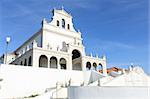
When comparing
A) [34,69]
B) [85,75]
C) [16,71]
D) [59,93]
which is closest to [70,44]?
[85,75]

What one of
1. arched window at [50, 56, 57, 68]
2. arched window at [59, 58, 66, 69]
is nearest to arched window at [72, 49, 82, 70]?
arched window at [59, 58, 66, 69]

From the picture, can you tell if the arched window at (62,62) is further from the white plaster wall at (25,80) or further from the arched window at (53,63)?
the white plaster wall at (25,80)

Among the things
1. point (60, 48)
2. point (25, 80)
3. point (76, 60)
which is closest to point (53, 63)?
point (60, 48)

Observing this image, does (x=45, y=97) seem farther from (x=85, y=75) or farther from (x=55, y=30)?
(x=55, y=30)

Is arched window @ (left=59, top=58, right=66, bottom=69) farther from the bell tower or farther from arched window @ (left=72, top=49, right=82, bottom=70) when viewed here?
the bell tower

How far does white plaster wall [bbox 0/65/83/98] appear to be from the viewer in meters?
19.6

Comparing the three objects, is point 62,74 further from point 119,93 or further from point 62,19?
point 119,93

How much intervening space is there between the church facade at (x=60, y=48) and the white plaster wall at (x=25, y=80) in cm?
456

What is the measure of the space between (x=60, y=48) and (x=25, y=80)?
11813 millimetres

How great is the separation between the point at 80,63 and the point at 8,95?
46.2 feet

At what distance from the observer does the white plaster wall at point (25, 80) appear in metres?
19.6

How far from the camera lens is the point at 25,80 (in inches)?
828

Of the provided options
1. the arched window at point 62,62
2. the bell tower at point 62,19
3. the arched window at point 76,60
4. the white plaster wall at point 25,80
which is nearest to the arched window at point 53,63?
the arched window at point 62,62

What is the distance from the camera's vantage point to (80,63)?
101 feet
